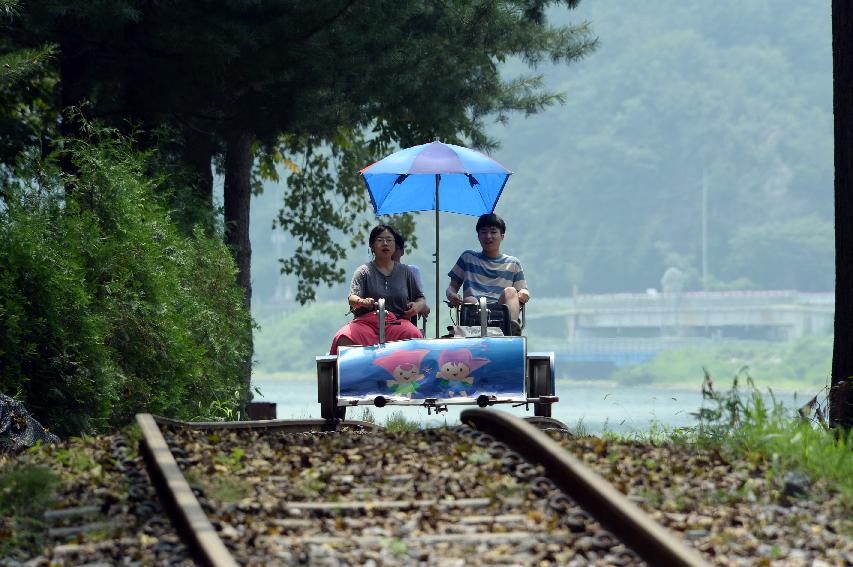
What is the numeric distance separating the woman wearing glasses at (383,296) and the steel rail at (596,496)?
3914 mm

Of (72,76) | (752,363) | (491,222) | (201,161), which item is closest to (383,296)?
(491,222)

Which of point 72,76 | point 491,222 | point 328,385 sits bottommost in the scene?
point 328,385

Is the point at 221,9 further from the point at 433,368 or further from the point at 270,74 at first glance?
the point at 433,368

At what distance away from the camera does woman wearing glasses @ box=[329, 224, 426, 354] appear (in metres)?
11.4

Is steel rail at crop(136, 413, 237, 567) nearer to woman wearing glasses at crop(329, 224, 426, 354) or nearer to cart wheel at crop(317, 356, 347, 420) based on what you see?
cart wheel at crop(317, 356, 347, 420)

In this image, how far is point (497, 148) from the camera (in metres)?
21.0

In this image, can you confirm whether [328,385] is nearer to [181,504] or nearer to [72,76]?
[181,504]

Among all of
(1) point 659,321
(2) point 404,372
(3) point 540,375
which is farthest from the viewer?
(1) point 659,321

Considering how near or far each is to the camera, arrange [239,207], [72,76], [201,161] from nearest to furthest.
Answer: [72,76]
[201,161]
[239,207]

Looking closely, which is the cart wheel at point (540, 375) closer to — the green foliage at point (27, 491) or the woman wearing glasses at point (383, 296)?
the woman wearing glasses at point (383, 296)

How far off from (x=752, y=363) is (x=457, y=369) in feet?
408

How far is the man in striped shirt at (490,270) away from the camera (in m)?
11.5

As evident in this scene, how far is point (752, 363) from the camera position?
131 meters

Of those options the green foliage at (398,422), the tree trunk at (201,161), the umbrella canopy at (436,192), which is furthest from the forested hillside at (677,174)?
the umbrella canopy at (436,192)
